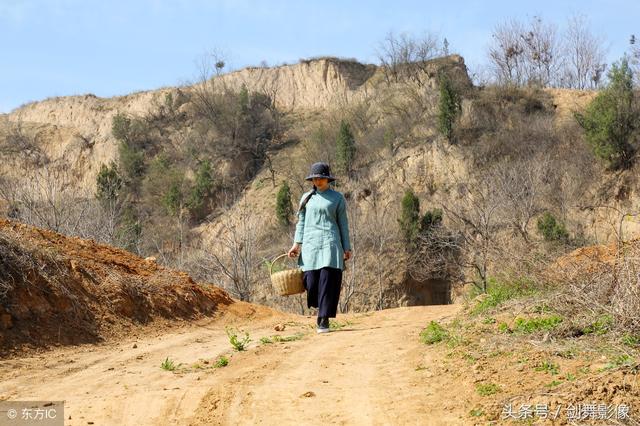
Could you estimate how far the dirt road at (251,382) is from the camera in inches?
174

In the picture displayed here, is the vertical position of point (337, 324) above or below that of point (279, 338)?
below

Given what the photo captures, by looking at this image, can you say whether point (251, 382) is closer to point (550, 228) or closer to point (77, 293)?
point (77, 293)

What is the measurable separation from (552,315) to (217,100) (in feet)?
173

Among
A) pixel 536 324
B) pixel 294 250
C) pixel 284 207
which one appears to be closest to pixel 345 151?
pixel 284 207

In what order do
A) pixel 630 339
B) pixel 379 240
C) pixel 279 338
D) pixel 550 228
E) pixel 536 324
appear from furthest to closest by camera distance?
pixel 379 240 < pixel 550 228 < pixel 279 338 < pixel 536 324 < pixel 630 339

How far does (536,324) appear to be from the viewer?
580cm

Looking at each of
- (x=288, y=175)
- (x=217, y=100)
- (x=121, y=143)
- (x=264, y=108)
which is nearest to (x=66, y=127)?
(x=121, y=143)

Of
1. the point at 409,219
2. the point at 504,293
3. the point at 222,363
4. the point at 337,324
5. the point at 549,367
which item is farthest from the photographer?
the point at 409,219

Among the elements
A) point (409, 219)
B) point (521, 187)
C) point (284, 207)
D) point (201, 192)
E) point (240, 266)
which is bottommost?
point (240, 266)

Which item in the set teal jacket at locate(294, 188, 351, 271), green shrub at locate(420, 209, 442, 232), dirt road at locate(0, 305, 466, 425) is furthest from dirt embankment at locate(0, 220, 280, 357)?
green shrub at locate(420, 209, 442, 232)

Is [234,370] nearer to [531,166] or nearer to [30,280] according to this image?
[30,280]

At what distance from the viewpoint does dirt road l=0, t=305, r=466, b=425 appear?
14.5 ft

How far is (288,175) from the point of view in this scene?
47406 mm

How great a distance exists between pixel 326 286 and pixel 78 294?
3215 mm
